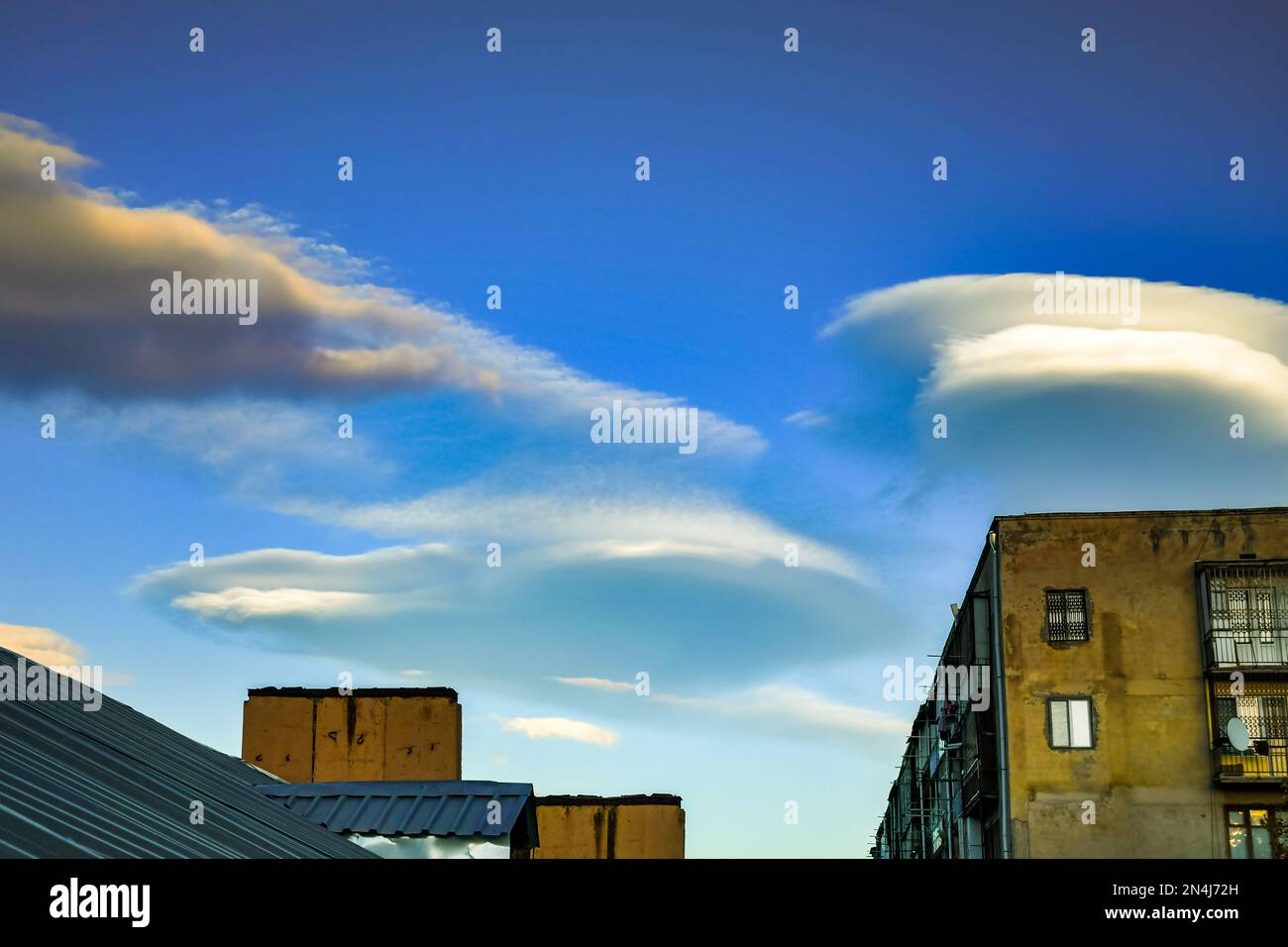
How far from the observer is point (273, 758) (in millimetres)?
54375

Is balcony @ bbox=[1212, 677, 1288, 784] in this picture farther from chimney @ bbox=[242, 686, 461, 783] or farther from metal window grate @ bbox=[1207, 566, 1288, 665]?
chimney @ bbox=[242, 686, 461, 783]

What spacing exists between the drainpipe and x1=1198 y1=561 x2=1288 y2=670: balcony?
6.74 metres

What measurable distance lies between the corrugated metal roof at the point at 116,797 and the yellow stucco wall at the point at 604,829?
124ft

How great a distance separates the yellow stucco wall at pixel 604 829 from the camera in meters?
56.0

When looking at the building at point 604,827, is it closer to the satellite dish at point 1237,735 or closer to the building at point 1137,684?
the building at point 1137,684

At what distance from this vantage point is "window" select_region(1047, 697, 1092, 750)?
159 feet

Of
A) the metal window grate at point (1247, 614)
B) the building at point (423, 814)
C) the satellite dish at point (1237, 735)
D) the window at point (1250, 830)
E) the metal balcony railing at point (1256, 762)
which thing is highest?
the metal window grate at point (1247, 614)

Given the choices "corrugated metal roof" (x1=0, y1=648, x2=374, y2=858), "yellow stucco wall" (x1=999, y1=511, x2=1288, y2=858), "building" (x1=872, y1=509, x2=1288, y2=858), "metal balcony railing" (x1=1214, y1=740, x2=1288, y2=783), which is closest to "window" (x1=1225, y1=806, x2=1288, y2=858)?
"building" (x1=872, y1=509, x2=1288, y2=858)

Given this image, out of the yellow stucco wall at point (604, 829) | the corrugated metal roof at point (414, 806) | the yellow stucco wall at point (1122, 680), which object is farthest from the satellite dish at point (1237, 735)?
the corrugated metal roof at point (414, 806)

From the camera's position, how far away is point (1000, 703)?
49969 mm

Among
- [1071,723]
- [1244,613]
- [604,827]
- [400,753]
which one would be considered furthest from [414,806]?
[1244,613]
